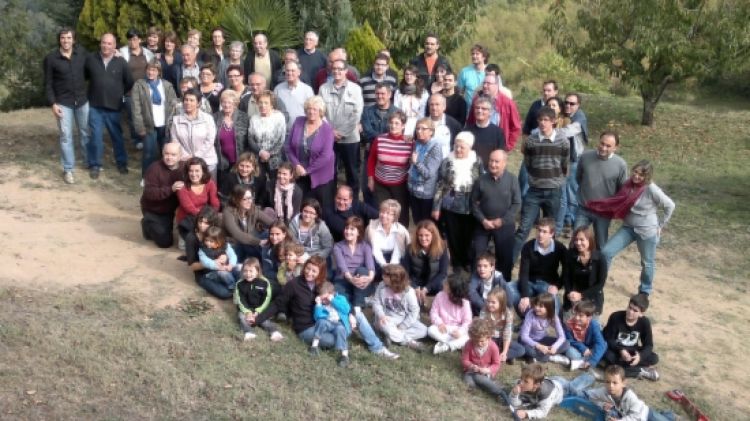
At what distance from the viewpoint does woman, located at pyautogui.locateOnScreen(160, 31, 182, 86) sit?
11.0 m

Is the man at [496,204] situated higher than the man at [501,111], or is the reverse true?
the man at [501,111]

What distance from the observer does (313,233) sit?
8.50 metres

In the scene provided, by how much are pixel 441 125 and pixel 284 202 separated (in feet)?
5.91

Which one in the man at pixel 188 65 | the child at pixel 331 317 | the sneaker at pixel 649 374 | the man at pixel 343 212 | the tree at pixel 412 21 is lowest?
the sneaker at pixel 649 374

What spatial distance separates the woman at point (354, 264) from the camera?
325 inches

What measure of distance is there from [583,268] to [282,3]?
6.49m

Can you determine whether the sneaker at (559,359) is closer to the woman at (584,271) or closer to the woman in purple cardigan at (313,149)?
the woman at (584,271)

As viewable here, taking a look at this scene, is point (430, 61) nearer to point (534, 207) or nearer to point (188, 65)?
point (534, 207)

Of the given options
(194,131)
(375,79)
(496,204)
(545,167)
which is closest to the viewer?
(496,204)

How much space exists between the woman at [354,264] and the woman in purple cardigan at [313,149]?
0.96m

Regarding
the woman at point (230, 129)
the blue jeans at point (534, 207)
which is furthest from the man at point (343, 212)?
the blue jeans at point (534, 207)

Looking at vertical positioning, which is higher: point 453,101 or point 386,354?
point 453,101

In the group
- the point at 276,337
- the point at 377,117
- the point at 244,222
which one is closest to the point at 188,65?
the point at 377,117

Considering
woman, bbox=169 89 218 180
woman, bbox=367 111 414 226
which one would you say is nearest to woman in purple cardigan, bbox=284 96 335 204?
woman, bbox=367 111 414 226
